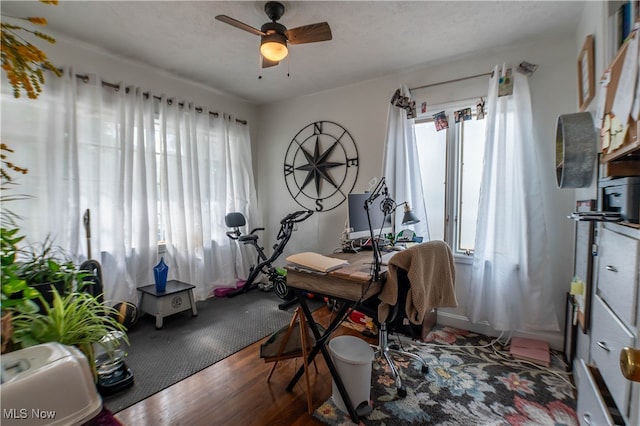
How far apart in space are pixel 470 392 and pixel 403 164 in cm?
203

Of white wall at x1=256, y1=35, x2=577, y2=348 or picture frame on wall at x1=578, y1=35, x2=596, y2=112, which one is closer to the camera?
picture frame on wall at x1=578, y1=35, x2=596, y2=112

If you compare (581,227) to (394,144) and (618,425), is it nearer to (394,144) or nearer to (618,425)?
(618,425)

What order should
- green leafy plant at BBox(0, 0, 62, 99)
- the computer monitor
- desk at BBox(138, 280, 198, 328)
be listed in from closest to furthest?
green leafy plant at BBox(0, 0, 62, 99) < the computer monitor < desk at BBox(138, 280, 198, 328)

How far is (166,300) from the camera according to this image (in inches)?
111

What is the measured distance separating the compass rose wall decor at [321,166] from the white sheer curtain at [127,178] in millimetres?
745

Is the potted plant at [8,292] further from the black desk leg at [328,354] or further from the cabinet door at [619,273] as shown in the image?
the cabinet door at [619,273]

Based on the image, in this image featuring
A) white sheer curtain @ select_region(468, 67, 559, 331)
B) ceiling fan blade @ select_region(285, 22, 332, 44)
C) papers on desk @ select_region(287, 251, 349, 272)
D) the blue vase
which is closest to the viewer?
papers on desk @ select_region(287, 251, 349, 272)

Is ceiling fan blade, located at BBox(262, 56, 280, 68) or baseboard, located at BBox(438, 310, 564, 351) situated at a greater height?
ceiling fan blade, located at BBox(262, 56, 280, 68)

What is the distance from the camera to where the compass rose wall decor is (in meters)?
3.55

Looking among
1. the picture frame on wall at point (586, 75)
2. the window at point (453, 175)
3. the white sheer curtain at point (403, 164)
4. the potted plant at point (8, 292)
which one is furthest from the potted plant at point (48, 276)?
the picture frame on wall at point (586, 75)

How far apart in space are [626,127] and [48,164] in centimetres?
366

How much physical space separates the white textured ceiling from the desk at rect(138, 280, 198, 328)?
2.32 metres

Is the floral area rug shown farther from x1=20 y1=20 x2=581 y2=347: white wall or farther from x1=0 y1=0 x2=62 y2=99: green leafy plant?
x1=0 y1=0 x2=62 y2=99: green leafy plant

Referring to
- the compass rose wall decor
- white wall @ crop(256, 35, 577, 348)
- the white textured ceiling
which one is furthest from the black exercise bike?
the white textured ceiling
